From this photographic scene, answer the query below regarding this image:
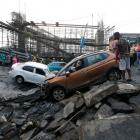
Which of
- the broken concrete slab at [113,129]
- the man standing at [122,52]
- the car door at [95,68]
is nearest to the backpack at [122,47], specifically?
the man standing at [122,52]

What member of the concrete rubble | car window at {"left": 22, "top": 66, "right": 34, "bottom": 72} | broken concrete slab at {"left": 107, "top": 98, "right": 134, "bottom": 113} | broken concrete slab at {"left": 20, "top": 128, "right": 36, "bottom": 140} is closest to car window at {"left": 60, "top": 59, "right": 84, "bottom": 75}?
the concrete rubble

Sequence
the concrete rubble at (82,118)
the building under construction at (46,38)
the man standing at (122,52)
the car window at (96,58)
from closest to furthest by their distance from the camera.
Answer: the concrete rubble at (82,118) < the man standing at (122,52) < the car window at (96,58) < the building under construction at (46,38)

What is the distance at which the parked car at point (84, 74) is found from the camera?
1867 centimetres

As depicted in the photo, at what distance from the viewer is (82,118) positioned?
14555 millimetres

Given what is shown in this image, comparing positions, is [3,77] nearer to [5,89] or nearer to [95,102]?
[5,89]

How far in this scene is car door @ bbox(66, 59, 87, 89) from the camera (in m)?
18.6

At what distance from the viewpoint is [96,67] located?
1872 cm

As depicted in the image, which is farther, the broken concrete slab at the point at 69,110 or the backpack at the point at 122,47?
the backpack at the point at 122,47

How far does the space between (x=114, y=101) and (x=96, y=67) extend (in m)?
4.15

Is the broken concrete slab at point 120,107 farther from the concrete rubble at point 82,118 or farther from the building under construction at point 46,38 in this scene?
the building under construction at point 46,38

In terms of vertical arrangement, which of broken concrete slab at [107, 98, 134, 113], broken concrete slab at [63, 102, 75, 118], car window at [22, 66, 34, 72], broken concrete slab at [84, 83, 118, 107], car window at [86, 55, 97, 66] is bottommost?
broken concrete slab at [63, 102, 75, 118]

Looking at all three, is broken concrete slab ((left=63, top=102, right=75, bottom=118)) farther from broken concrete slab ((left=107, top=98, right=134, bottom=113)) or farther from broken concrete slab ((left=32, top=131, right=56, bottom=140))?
broken concrete slab ((left=107, top=98, right=134, bottom=113))

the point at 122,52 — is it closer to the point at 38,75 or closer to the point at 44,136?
the point at 44,136

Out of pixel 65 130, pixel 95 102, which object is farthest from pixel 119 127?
pixel 95 102
